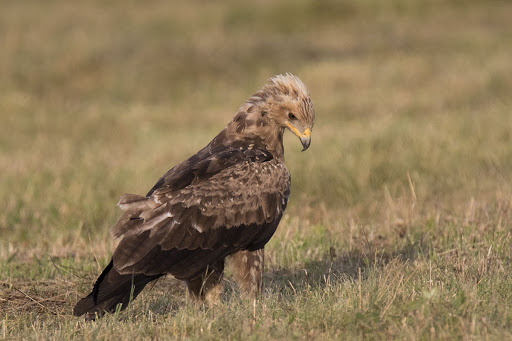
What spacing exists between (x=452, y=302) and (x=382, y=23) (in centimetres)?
2342

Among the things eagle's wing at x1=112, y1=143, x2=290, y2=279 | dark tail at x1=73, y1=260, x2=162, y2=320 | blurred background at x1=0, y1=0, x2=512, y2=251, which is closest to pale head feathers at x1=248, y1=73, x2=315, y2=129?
Answer: eagle's wing at x1=112, y1=143, x2=290, y2=279

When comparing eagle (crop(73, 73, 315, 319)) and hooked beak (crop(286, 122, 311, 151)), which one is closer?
eagle (crop(73, 73, 315, 319))

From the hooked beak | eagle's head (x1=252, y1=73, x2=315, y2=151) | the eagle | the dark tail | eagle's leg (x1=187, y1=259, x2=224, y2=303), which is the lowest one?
eagle's leg (x1=187, y1=259, x2=224, y2=303)

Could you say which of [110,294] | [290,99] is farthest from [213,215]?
[290,99]

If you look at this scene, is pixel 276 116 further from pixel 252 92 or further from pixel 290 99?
pixel 252 92

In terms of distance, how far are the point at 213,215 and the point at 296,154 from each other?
653 cm

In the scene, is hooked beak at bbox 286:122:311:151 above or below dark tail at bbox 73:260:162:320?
above

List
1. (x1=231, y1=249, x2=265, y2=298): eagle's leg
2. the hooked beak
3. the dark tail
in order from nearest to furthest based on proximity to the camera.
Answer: the dark tail
(x1=231, y1=249, x2=265, y2=298): eagle's leg
the hooked beak

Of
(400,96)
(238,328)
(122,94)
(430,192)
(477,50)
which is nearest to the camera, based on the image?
(238,328)

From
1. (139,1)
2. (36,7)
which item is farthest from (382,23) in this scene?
(36,7)

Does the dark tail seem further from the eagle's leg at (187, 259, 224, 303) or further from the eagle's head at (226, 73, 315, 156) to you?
the eagle's head at (226, 73, 315, 156)

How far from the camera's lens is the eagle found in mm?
4758

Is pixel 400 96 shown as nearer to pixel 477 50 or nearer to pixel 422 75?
pixel 422 75

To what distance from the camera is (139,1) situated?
3108cm
